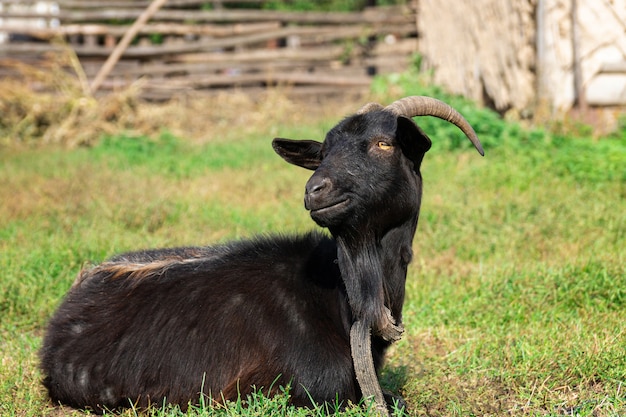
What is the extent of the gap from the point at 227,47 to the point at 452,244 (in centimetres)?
1011

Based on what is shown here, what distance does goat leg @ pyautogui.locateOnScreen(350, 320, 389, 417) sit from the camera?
4164mm

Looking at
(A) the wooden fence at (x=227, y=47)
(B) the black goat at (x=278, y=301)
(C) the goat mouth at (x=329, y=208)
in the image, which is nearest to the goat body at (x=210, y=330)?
(B) the black goat at (x=278, y=301)

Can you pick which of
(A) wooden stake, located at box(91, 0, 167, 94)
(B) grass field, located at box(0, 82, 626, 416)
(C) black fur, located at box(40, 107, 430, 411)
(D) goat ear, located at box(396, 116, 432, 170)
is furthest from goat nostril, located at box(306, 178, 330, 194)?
(A) wooden stake, located at box(91, 0, 167, 94)

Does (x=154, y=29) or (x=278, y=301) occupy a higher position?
(x=154, y=29)

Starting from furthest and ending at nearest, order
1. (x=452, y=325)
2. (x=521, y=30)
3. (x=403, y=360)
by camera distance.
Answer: (x=521, y=30)
(x=452, y=325)
(x=403, y=360)

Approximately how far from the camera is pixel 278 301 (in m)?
4.48

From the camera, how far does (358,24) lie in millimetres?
16609

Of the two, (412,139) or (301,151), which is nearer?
(412,139)

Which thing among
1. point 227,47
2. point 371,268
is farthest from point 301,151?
point 227,47

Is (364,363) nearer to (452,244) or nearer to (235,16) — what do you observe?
(452,244)

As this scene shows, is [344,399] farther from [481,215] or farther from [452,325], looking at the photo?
[481,215]

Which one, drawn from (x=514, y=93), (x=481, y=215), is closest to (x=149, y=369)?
(x=481, y=215)

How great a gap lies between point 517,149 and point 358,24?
7.34 m

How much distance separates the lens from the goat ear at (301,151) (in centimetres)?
437
